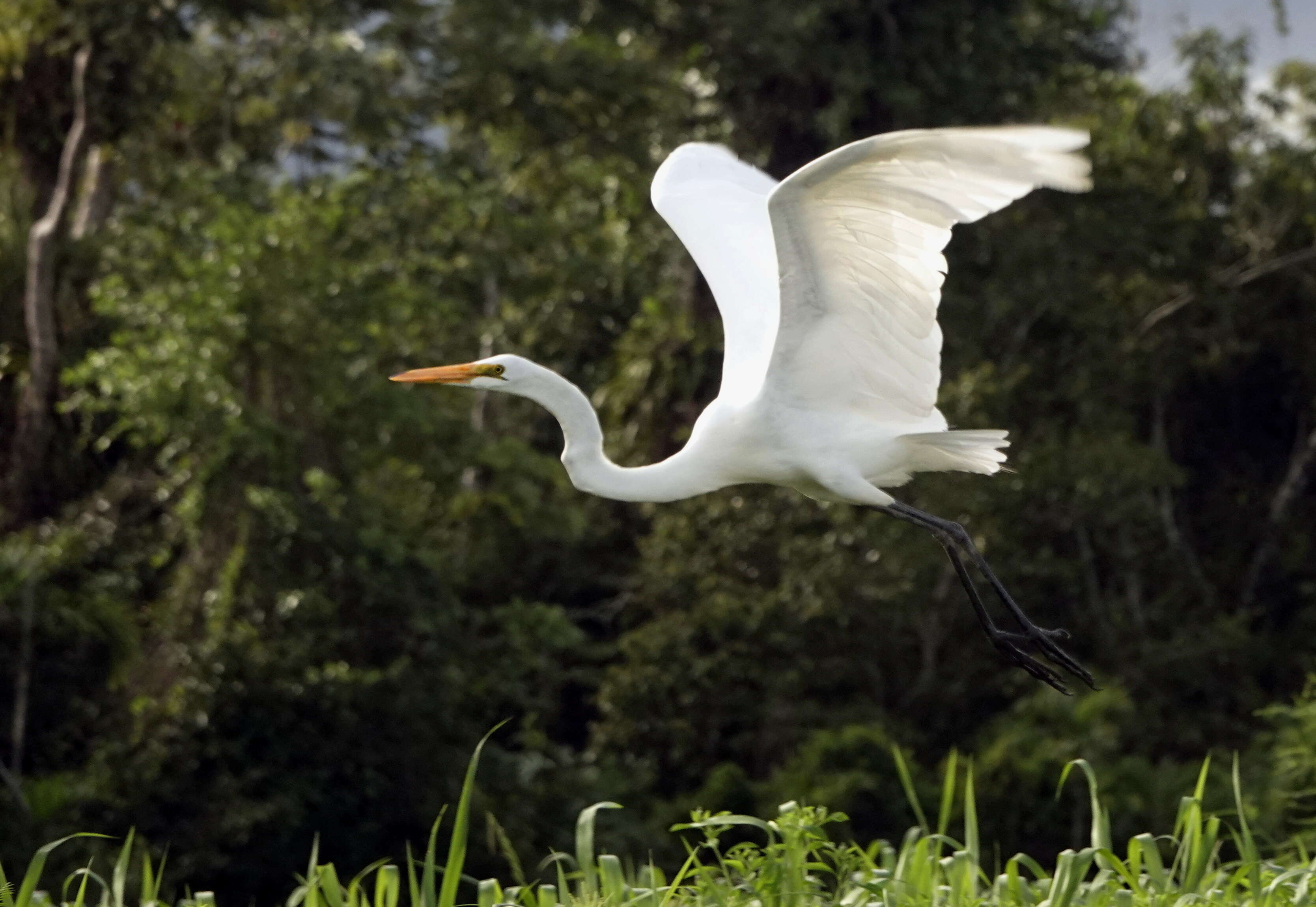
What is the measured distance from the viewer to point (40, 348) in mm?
10156

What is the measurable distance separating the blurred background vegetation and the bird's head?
12.6 feet

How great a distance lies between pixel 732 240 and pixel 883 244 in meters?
1.32

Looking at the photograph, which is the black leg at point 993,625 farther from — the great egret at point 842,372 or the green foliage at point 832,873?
the green foliage at point 832,873

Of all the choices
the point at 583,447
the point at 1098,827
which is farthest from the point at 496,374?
the point at 1098,827

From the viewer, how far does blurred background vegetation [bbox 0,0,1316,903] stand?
31.2ft

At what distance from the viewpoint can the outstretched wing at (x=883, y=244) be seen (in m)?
3.70

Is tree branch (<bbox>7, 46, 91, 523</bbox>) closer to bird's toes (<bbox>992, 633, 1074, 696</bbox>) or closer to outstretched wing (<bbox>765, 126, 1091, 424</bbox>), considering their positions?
outstretched wing (<bbox>765, 126, 1091, 424</bbox>)

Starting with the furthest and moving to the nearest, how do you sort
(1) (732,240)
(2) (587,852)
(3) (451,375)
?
1. (1) (732,240)
2. (3) (451,375)
3. (2) (587,852)

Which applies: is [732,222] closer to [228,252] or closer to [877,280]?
[877,280]

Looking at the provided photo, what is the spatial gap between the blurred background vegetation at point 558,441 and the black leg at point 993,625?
2.56m

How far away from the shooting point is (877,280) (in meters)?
4.46

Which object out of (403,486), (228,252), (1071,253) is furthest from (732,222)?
(1071,253)

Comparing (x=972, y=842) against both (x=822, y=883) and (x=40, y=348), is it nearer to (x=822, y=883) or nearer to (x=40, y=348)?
(x=822, y=883)

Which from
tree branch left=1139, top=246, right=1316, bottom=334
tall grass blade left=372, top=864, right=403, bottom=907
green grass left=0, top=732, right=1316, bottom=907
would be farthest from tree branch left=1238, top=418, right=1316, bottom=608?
tall grass blade left=372, top=864, right=403, bottom=907
